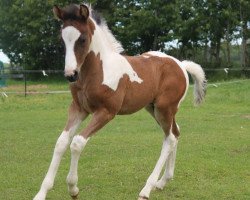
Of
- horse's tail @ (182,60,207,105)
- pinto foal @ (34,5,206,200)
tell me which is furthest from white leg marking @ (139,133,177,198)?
horse's tail @ (182,60,207,105)

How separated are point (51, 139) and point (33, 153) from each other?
65.4 inches

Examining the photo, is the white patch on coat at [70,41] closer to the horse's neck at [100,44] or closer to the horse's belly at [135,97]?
the horse's neck at [100,44]

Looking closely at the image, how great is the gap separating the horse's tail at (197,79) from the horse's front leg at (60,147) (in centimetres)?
214

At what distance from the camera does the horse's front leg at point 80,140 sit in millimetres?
4699

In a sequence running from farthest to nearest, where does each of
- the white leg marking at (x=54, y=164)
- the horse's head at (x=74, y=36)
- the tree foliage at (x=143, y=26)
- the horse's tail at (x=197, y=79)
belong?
the tree foliage at (x=143, y=26)
the horse's tail at (x=197, y=79)
the white leg marking at (x=54, y=164)
the horse's head at (x=74, y=36)

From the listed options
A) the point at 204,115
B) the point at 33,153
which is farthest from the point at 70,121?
the point at 204,115

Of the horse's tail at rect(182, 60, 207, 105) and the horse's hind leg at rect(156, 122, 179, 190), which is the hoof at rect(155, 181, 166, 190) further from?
the horse's tail at rect(182, 60, 207, 105)

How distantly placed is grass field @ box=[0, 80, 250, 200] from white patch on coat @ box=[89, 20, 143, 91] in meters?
1.46

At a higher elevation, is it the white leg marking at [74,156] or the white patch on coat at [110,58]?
the white patch on coat at [110,58]

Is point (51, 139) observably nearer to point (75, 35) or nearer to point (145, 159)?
point (145, 159)

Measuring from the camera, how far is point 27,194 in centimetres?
572

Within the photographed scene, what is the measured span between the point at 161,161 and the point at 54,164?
1490 millimetres

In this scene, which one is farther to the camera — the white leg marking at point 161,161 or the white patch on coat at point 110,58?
the white leg marking at point 161,161

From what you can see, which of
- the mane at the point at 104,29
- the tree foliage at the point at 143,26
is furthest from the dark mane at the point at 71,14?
the tree foliage at the point at 143,26
